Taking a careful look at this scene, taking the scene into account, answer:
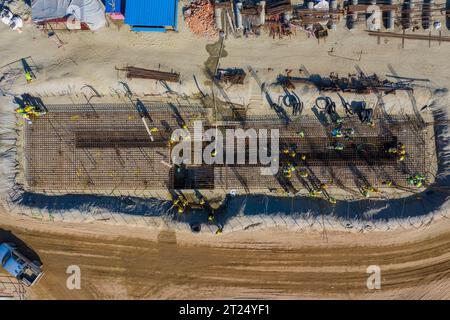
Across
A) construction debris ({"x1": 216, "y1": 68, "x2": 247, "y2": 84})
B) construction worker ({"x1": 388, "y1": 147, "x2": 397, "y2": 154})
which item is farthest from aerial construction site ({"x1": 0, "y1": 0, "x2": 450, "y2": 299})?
construction worker ({"x1": 388, "y1": 147, "x2": 397, "y2": 154})

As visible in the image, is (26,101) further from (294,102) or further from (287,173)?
(287,173)

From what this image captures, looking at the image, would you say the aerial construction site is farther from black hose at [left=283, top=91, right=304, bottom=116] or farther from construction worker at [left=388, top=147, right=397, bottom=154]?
construction worker at [left=388, top=147, right=397, bottom=154]

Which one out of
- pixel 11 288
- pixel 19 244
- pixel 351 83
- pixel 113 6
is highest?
pixel 113 6

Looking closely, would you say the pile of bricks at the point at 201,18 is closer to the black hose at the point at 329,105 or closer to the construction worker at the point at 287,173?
the black hose at the point at 329,105

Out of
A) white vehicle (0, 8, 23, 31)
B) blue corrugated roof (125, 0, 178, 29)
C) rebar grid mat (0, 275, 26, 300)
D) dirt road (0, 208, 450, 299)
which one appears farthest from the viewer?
rebar grid mat (0, 275, 26, 300)

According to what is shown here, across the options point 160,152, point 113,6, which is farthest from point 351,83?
point 113,6

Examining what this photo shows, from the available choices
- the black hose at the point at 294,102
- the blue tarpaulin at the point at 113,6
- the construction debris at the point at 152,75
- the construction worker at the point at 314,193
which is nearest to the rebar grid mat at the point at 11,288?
the construction debris at the point at 152,75
